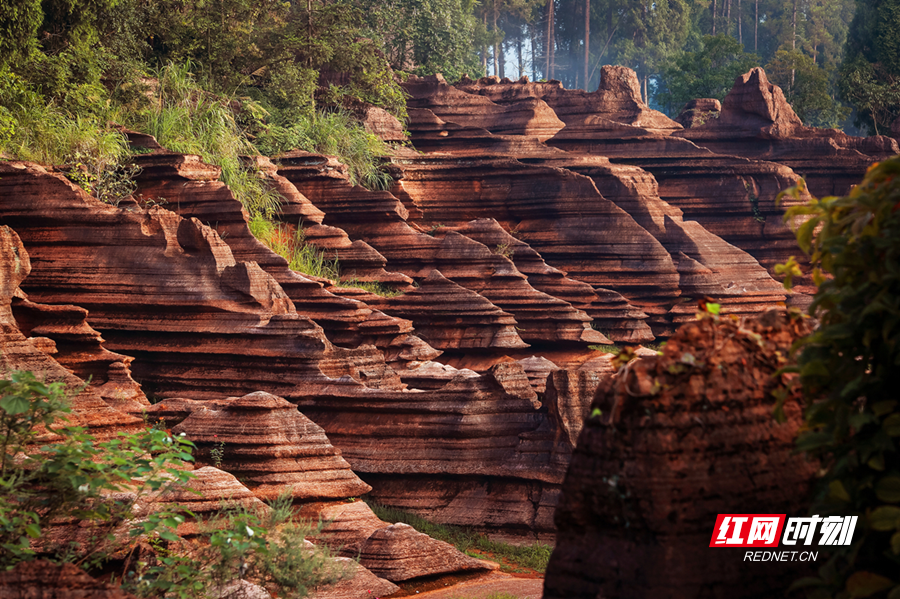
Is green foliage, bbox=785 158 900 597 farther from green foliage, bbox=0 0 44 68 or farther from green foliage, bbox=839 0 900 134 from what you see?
green foliage, bbox=839 0 900 134

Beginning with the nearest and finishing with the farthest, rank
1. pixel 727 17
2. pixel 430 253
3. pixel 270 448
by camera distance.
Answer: pixel 270 448
pixel 430 253
pixel 727 17

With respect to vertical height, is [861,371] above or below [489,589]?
above

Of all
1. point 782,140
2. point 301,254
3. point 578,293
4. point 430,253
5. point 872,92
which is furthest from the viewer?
point 872,92

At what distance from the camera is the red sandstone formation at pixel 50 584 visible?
424cm

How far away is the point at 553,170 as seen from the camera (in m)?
20.8

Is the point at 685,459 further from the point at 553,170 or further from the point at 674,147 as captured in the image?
the point at 674,147

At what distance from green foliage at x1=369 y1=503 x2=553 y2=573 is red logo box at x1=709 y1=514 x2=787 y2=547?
679cm

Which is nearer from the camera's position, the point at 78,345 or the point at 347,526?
the point at 347,526

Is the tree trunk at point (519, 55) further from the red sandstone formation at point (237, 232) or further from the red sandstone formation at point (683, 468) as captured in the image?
the red sandstone formation at point (683, 468)

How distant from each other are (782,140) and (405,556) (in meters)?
19.3

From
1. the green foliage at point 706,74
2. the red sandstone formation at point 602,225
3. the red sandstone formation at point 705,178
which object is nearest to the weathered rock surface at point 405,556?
the red sandstone formation at point 602,225

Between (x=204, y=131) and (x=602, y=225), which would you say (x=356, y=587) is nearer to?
(x=204, y=131)

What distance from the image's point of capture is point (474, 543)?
35.5 ft

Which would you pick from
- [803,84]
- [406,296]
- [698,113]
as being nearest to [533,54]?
[803,84]
